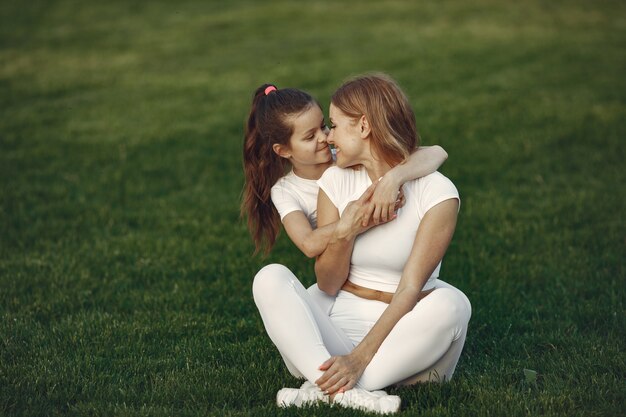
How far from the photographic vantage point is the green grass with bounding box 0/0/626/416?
4.51 meters

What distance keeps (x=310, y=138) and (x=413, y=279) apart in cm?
102

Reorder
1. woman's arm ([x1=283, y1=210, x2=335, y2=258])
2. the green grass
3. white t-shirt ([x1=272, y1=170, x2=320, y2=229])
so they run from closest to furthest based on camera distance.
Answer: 1. woman's arm ([x1=283, y1=210, x2=335, y2=258])
2. the green grass
3. white t-shirt ([x1=272, y1=170, x2=320, y2=229])

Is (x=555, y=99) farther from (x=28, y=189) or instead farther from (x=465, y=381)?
(x=465, y=381)

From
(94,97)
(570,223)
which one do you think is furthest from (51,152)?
(570,223)

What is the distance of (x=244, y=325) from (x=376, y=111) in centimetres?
195

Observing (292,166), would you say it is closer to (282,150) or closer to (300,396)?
(282,150)

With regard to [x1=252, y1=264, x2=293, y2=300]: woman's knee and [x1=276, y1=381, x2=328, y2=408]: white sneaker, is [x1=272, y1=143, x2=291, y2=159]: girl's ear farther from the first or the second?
[x1=276, y1=381, x2=328, y2=408]: white sneaker

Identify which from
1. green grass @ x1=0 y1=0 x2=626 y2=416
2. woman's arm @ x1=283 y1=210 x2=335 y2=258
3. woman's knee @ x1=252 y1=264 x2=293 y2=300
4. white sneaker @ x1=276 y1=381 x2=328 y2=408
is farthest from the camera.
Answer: green grass @ x1=0 y1=0 x2=626 y2=416

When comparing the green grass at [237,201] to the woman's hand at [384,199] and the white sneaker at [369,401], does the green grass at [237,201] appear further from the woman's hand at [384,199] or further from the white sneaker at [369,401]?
the woman's hand at [384,199]

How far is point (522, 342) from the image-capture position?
16.5ft

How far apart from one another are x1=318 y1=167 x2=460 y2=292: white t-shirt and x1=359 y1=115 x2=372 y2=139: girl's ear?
0.90 feet

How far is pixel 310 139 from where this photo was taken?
4.59 meters

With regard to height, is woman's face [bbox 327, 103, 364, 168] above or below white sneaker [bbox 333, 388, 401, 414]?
above

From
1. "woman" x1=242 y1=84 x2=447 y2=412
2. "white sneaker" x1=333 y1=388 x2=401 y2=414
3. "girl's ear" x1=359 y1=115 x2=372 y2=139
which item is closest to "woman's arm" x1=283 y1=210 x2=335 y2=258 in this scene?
"woman" x1=242 y1=84 x2=447 y2=412
